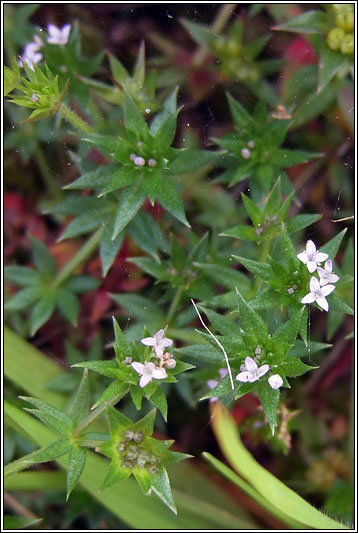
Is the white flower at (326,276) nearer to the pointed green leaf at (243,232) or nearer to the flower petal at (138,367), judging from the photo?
the pointed green leaf at (243,232)

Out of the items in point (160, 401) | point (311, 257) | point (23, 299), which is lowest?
point (23, 299)

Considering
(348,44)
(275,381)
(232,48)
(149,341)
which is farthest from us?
(232,48)

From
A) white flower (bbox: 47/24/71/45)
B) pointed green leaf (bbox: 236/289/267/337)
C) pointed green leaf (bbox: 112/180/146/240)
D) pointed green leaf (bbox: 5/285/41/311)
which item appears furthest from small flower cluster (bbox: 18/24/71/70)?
pointed green leaf (bbox: 236/289/267/337)

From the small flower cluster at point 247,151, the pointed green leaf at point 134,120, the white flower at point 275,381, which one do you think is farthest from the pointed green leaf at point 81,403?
the small flower cluster at point 247,151

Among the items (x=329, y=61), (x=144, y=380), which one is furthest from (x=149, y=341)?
(x=329, y=61)

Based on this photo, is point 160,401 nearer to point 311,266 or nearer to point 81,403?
point 81,403
